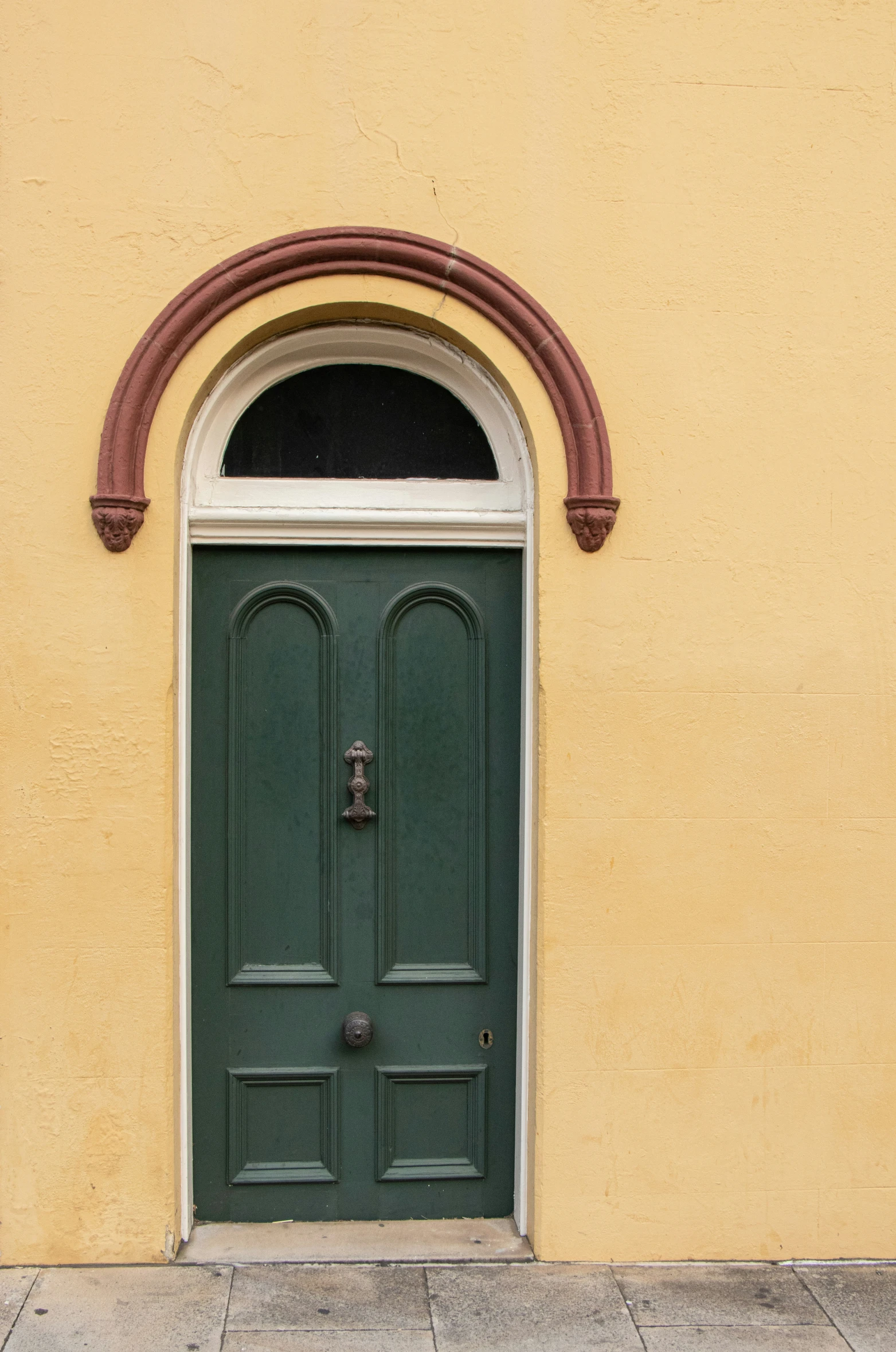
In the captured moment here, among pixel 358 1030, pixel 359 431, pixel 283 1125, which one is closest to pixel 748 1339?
pixel 358 1030

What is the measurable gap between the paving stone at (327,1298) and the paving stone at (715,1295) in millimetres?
703

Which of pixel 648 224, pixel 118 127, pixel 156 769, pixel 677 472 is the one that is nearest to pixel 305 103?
pixel 118 127

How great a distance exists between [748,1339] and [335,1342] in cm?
126

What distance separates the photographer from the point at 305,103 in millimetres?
3625

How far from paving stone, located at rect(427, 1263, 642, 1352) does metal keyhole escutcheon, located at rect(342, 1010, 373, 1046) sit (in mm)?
772

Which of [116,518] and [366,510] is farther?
[366,510]

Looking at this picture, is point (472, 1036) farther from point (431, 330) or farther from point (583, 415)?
point (431, 330)

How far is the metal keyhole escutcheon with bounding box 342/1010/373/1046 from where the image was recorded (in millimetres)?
3805

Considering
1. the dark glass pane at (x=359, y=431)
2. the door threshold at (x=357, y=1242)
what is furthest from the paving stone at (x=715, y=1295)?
the dark glass pane at (x=359, y=431)

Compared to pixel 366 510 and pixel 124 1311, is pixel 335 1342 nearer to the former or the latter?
pixel 124 1311

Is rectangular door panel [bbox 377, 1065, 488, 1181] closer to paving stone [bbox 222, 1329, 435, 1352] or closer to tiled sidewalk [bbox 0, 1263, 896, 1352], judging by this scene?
tiled sidewalk [bbox 0, 1263, 896, 1352]

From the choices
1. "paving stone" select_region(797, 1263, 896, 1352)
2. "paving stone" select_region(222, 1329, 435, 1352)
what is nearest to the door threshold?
"paving stone" select_region(222, 1329, 435, 1352)

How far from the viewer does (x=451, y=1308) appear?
11.1 ft

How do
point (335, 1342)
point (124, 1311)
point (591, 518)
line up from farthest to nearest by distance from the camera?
point (591, 518) < point (124, 1311) < point (335, 1342)
